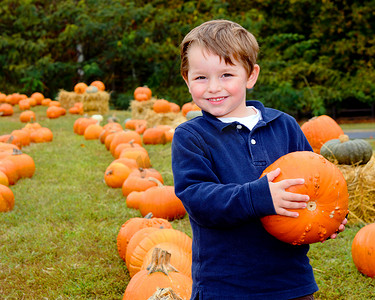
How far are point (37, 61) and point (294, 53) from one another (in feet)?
35.1

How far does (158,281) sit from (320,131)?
13.2 feet

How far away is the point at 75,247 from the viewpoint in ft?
12.1

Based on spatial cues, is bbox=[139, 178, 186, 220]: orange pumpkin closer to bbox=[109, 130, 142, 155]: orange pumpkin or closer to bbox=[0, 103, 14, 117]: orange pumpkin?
bbox=[109, 130, 142, 155]: orange pumpkin

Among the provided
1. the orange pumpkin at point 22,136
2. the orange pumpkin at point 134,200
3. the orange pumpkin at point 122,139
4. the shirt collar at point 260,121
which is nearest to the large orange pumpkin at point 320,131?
the orange pumpkin at point 134,200

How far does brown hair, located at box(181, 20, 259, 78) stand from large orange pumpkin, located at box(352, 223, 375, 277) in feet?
6.43

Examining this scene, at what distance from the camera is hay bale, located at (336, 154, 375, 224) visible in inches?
168

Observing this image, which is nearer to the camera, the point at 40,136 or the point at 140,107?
the point at 40,136

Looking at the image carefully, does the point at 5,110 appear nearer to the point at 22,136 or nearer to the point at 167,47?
the point at 22,136

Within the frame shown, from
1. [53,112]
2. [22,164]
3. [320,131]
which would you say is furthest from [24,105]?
[320,131]

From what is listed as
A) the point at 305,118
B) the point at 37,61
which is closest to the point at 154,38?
the point at 37,61

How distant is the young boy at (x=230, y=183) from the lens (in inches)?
64.6

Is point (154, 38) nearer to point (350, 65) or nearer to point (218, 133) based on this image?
point (350, 65)

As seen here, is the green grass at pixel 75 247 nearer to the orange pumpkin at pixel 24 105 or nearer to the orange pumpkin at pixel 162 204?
the orange pumpkin at pixel 162 204

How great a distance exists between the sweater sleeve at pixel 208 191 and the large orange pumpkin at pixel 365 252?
1.92 meters
